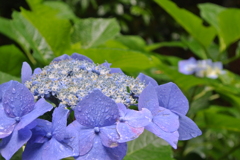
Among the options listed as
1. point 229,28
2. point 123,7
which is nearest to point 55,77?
point 229,28

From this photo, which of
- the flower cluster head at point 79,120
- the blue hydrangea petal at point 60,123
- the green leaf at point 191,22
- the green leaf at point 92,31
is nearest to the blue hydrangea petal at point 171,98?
the flower cluster head at point 79,120

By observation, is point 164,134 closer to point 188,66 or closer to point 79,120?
point 79,120

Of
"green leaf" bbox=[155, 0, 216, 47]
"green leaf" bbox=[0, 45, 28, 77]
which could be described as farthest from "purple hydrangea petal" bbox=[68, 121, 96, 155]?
"green leaf" bbox=[155, 0, 216, 47]

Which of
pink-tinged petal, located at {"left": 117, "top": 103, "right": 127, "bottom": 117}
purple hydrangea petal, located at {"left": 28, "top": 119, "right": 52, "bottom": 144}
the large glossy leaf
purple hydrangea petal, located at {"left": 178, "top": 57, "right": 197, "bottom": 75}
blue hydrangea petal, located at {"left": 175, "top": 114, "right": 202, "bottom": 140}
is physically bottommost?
purple hydrangea petal, located at {"left": 178, "top": 57, "right": 197, "bottom": 75}

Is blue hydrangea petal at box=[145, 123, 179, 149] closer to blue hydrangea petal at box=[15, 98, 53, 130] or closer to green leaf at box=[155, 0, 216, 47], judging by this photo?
blue hydrangea petal at box=[15, 98, 53, 130]

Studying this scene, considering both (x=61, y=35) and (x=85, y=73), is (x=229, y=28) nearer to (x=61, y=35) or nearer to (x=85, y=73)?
(x=61, y=35)
